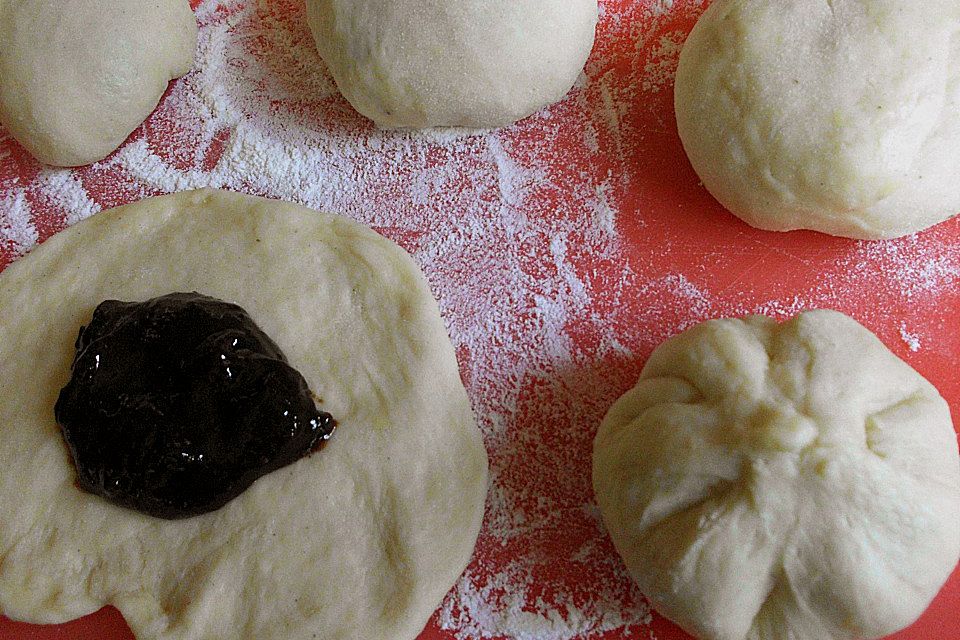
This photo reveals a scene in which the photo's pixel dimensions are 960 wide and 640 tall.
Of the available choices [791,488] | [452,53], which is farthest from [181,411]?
[791,488]

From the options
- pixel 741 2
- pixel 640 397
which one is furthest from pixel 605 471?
pixel 741 2

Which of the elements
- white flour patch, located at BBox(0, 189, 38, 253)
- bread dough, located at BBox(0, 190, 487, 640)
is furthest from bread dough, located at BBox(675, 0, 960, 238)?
white flour patch, located at BBox(0, 189, 38, 253)

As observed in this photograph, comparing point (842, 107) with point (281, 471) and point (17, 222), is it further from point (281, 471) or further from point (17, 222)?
point (17, 222)

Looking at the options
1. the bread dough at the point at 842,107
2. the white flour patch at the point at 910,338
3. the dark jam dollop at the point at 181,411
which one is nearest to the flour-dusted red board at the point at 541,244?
the white flour patch at the point at 910,338

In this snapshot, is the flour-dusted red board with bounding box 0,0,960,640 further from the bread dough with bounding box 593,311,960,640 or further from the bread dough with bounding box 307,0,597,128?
the bread dough with bounding box 593,311,960,640

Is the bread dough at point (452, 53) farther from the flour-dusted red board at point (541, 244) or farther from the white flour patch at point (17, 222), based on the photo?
the white flour patch at point (17, 222)

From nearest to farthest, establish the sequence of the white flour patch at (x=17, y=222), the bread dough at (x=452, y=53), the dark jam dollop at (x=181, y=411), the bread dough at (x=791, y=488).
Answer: the bread dough at (x=791, y=488) → the dark jam dollop at (x=181, y=411) → the bread dough at (x=452, y=53) → the white flour patch at (x=17, y=222)
